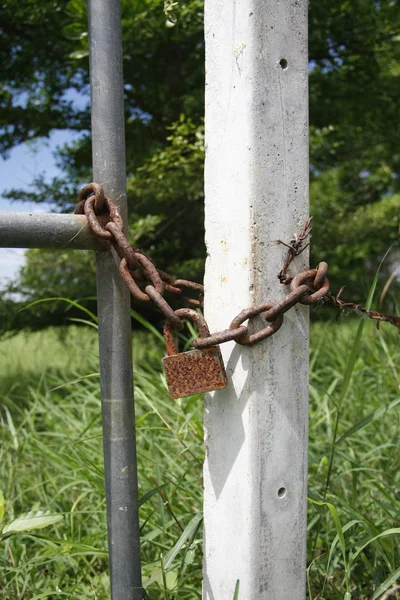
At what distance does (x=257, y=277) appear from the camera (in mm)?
901

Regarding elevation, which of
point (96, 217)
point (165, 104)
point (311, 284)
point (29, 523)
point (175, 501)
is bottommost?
point (175, 501)

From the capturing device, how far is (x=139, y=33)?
2.97 meters

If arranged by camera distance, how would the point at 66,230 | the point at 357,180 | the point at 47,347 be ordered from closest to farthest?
the point at 66,230 < the point at 47,347 < the point at 357,180

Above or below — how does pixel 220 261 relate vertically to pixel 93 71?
below

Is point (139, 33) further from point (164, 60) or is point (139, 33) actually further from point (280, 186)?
point (280, 186)

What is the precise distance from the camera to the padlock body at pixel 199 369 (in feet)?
2.93

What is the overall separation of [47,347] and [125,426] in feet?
12.9

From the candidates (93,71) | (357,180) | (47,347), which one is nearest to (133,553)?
(93,71)

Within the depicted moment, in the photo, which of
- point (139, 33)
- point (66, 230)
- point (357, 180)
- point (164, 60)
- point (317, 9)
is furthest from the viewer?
point (357, 180)

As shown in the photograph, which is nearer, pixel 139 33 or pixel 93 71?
pixel 93 71

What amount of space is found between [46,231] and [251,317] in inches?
12.9

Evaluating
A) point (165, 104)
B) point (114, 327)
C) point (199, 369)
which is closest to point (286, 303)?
point (199, 369)

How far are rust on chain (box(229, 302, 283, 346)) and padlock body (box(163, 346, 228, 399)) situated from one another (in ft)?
0.17

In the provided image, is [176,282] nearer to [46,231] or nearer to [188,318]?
[188,318]
